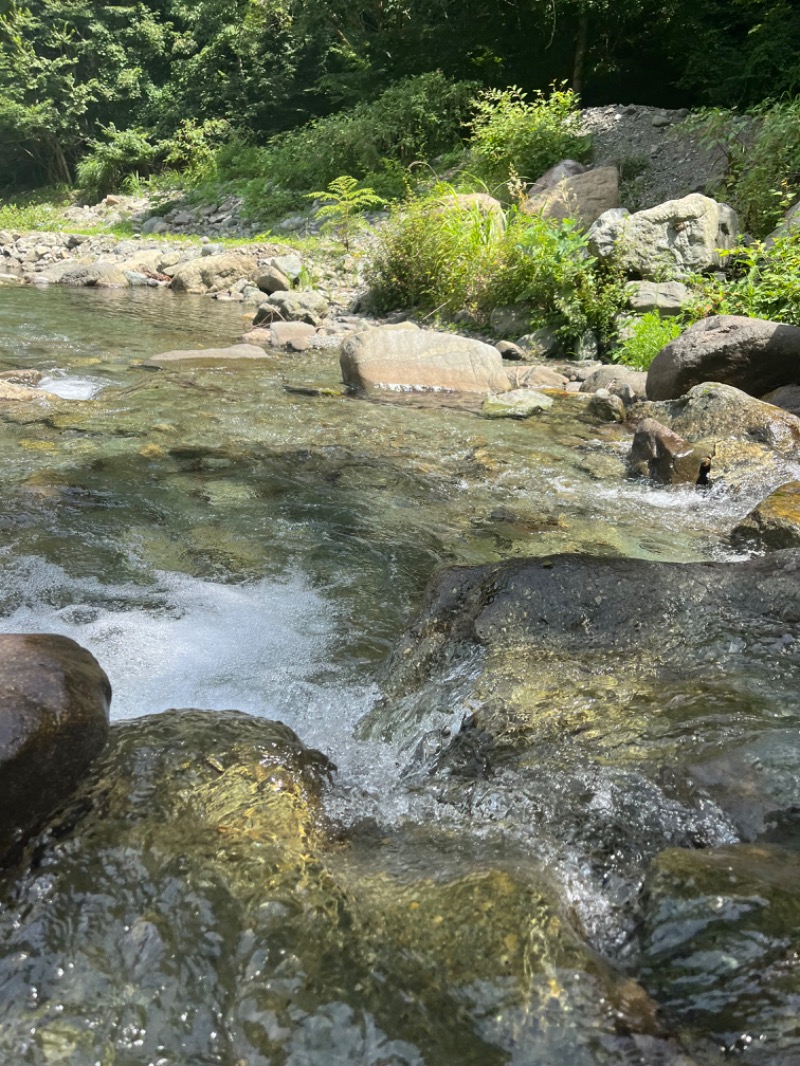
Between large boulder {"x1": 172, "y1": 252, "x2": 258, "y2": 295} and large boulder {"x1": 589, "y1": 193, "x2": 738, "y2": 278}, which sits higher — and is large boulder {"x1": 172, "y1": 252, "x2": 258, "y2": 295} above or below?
below

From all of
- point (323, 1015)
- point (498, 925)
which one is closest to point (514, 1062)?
point (498, 925)

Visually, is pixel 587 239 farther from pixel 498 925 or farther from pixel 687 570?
pixel 498 925

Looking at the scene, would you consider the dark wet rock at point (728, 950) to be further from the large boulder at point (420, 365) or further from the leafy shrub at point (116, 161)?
the leafy shrub at point (116, 161)

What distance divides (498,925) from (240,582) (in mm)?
2303

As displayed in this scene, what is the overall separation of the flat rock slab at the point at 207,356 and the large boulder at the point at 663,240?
3.98 meters

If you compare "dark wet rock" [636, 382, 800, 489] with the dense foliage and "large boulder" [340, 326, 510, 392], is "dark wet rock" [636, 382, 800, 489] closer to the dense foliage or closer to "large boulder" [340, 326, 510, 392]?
"large boulder" [340, 326, 510, 392]

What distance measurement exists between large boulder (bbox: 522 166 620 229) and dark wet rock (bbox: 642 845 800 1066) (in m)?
11.1

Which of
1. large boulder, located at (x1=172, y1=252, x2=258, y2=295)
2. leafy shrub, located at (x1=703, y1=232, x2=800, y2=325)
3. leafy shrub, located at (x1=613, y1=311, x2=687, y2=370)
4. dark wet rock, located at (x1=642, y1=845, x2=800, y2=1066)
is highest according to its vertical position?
dark wet rock, located at (x1=642, y1=845, x2=800, y2=1066)

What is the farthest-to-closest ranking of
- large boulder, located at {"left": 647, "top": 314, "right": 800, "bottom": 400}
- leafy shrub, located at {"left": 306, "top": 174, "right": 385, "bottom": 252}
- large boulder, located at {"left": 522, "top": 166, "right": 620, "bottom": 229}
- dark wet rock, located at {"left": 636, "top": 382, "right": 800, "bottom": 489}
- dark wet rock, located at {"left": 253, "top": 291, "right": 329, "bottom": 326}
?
leafy shrub, located at {"left": 306, "top": 174, "right": 385, "bottom": 252}, large boulder, located at {"left": 522, "top": 166, "right": 620, "bottom": 229}, dark wet rock, located at {"left": 253, "top": 291, "right": 329, "bottom": 326}, large boulder, located at {"left": 647, "top": 314, "right": 800, "bottom": 400}, dark wet rock, located at {"left": 636, "top": 382, "right": 800, "bottom": 489}

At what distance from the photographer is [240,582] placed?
135 inches

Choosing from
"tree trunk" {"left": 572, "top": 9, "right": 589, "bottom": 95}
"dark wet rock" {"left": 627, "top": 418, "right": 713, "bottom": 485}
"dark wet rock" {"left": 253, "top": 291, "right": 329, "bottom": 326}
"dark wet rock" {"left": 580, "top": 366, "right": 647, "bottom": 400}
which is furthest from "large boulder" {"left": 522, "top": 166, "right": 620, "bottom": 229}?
"tree trunk" {"left": 572, "top": 9, "right": 589, "bottom": 95}

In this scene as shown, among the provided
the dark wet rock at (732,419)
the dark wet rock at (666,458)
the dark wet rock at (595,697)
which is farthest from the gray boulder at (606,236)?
the dark wet rock at (595,697)

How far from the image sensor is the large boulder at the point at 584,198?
11305 mm

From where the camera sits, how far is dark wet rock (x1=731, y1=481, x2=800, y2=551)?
362 centimetres
